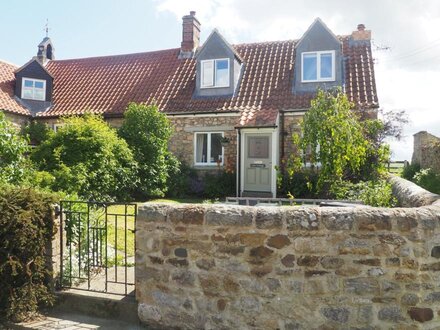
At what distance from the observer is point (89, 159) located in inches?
464

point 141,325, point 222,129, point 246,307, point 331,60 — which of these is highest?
point 331,60

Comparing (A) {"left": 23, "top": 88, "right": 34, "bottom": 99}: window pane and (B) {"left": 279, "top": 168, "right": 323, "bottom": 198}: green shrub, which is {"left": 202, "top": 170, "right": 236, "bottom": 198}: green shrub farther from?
(A) {"left": 23, "top": 88, "right": 34, "bottom": 99}: window pane

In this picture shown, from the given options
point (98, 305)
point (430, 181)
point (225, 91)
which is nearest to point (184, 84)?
point (225, 91)

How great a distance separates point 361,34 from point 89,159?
13.0 m

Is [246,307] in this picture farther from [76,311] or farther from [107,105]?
[107,105]

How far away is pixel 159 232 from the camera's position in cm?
464

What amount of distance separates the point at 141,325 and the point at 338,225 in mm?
2802

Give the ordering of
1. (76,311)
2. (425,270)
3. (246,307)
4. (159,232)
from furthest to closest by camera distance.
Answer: (76,311)
(159,232)
(246,307)
(425,270)

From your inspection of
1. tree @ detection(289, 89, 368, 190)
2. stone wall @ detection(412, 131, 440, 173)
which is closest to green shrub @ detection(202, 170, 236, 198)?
tree @ detection(289, 89, 368, 190)

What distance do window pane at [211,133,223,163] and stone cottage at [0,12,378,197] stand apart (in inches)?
1.8

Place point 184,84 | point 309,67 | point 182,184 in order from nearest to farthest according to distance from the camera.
Result: 1. point 182,184
2. point 309,67
3. point 184,84

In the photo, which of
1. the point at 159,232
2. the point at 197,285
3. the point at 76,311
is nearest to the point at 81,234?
the point at 76,311

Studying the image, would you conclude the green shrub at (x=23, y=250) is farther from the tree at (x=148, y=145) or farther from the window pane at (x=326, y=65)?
the window pane at (x=326, y=65)

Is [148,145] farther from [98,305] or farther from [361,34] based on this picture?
[361,34]
